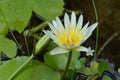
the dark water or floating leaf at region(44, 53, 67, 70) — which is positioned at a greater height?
the dark water

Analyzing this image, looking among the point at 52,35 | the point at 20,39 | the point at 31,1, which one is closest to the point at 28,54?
the point at 20,39

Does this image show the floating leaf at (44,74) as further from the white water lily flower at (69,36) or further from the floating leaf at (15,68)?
the white water lily flower at (69,36)

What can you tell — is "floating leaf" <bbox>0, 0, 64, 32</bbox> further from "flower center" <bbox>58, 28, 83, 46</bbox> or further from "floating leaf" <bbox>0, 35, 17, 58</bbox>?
"flower center" <bbox>58, 28, 83, 46</bbox>

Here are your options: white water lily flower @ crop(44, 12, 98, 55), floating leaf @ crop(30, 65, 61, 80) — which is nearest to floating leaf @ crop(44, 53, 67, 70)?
floating leaf @ crop(30, 65, 61, 80)

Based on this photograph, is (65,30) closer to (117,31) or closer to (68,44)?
(68,44)

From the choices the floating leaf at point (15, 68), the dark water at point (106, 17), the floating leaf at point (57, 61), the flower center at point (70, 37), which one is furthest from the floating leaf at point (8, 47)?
the dark water at point (106, 17)
